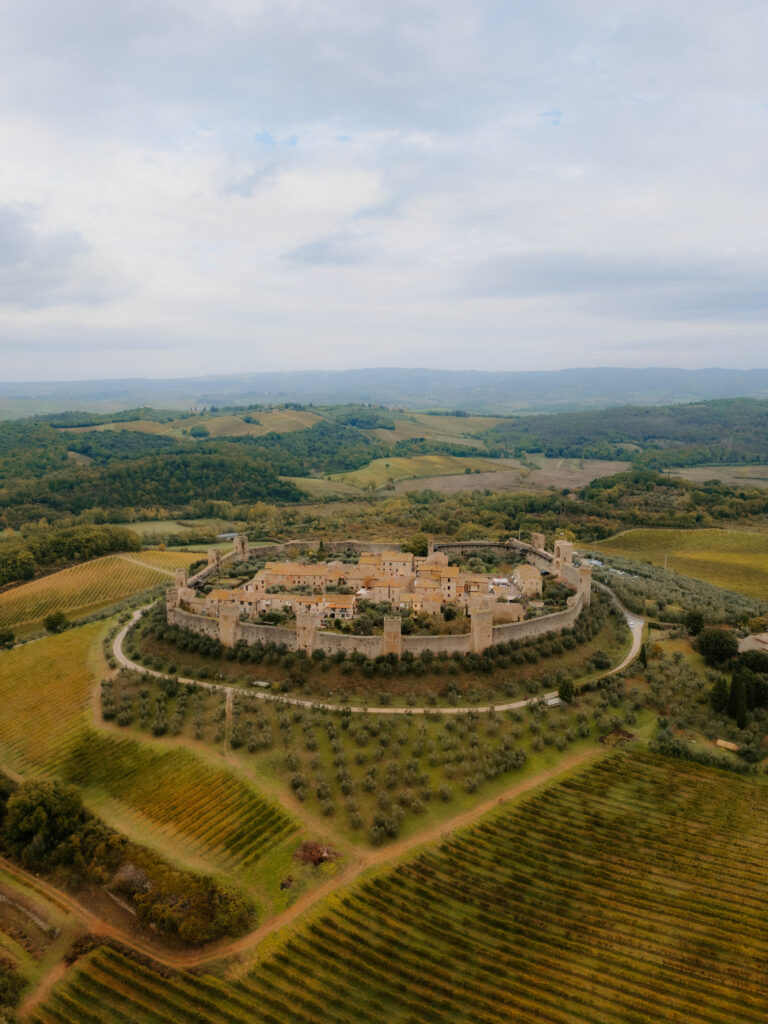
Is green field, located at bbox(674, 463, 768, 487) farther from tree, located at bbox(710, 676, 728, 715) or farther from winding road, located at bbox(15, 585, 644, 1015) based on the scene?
winding road, located at bbox(15, 585, 644, 1015)

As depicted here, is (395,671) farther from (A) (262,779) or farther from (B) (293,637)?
(A) (262,779)

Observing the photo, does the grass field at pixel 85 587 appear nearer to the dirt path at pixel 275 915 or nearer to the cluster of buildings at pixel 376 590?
the cluster of buildings at pixel 376 590

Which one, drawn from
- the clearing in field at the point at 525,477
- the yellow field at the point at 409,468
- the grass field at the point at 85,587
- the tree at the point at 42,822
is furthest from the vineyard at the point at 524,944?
the yellow field at the point at 409,468

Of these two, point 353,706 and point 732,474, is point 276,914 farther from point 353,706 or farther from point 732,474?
point 732,474

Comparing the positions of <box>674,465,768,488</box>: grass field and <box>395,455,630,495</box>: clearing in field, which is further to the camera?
<box>395,455,630,495</box>: clearing in field

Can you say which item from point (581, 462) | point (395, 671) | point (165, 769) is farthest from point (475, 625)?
point (581, 462)

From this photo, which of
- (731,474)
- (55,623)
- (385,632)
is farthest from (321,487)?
(385,632)

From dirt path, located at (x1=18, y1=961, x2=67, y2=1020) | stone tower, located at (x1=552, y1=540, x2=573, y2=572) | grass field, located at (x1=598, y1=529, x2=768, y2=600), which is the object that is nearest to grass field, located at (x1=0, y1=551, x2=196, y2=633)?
→ stone tower, located at (x1=552, y1=540, x2=573, y2=572)

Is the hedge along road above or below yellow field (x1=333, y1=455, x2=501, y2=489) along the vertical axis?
below
